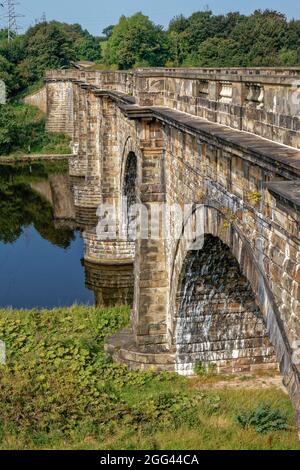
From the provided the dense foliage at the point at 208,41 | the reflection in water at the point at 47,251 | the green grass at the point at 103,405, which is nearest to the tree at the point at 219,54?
the dense foliage at the point at 208,41

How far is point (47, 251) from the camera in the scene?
113 ft

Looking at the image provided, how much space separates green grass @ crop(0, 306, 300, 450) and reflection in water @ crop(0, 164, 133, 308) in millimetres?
7911

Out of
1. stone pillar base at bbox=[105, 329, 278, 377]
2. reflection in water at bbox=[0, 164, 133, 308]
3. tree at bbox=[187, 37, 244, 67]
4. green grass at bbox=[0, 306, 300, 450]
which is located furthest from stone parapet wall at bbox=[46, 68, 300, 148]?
tree at bbox=[187, 37, 244, 67]

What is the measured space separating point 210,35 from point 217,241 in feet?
216

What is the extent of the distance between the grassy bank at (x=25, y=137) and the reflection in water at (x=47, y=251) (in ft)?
21.5

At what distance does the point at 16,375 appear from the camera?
15.4 m

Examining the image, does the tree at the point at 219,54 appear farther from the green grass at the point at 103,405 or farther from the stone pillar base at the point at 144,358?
the green grass at the point at 103,405

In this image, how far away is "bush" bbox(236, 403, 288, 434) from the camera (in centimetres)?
1314

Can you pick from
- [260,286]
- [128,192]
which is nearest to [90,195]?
[128,192]

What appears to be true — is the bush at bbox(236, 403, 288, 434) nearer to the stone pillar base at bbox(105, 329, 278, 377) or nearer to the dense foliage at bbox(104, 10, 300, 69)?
the stone pillar base at bbox(105, 329, 278, 377)

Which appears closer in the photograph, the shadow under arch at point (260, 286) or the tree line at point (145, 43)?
the shadow under arch at point (260, 286)

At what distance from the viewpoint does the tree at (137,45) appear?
71312 mm

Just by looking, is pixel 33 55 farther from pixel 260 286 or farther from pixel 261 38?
pixel 260 286

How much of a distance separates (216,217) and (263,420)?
15.4ft
